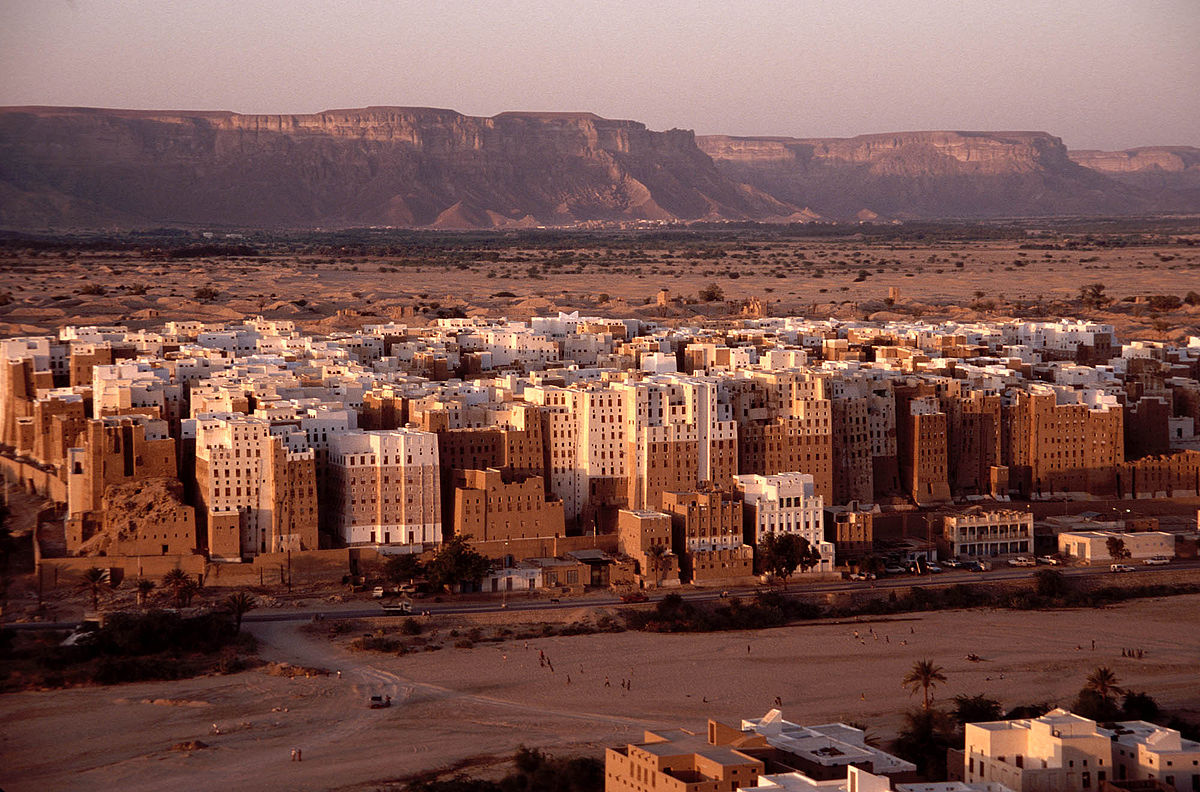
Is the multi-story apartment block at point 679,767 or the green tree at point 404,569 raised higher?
the green tree at point 404,569

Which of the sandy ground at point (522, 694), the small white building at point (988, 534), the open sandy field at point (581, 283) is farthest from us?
the open sandy field at point (581, 283)

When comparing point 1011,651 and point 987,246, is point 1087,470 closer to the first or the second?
point 1011,651

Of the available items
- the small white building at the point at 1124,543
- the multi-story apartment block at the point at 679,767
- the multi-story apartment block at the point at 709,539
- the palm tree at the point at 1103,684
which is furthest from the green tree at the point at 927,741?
the small white building at the point at 1124,543

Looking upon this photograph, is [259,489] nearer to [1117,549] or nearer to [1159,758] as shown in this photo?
[1117,549]

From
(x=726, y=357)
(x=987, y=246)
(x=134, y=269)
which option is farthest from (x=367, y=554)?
(x=987, y=246)

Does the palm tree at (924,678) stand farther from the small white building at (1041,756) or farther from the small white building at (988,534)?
the small white building at (988,534)

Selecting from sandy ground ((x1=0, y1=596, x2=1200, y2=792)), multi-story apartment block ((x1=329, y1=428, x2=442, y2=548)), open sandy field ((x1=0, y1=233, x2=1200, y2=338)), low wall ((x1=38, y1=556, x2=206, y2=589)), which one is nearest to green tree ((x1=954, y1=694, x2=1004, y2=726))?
sandy ground ((x1=0, y1=596, x2=1200, y2=792))
